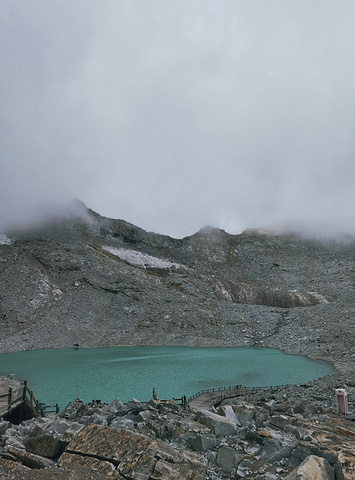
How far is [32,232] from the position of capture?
388 ft

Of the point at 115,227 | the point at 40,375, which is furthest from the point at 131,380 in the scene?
the point at 115,227

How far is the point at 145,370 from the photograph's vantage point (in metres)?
49.5

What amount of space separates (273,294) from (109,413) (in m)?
109

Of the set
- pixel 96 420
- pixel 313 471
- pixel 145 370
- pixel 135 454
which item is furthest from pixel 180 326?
pixel 313 471

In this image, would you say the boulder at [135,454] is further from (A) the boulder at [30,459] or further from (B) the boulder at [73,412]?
(B) the boulder at [73,412]

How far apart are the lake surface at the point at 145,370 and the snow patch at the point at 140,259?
48.4m

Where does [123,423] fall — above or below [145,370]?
above

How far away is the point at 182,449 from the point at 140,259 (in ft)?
375

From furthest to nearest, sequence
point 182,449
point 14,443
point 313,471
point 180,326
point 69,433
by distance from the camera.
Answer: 1. point 180,326
2. point 14,443
3. point 69,433
4. point 182,449
5. point 313,471

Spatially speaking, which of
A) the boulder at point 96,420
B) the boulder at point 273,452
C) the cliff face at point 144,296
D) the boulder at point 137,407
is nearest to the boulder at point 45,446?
the boulder at point 96,420

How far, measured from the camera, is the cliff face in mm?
79000

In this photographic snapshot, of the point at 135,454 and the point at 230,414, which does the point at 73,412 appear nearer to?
the point at 230,414

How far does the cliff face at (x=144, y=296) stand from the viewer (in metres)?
79.0

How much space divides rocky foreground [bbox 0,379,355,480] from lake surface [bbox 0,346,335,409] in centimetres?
2394
